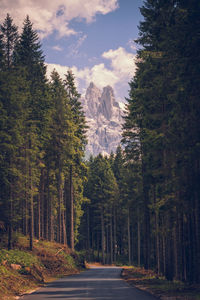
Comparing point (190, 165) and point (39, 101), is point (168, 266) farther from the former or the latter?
point (39, 101)

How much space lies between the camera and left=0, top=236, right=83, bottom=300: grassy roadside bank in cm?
1739

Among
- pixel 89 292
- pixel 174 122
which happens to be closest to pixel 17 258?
pixel 89 292

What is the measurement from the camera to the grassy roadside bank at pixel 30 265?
57.1 feet

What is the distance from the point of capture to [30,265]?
23.2m

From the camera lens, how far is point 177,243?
19375 mm

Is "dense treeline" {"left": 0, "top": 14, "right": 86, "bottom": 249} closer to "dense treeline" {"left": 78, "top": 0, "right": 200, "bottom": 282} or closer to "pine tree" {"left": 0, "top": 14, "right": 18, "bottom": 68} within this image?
"pine tree" {"left": 0, "top": 14, "right": 18, "bottom": 68}

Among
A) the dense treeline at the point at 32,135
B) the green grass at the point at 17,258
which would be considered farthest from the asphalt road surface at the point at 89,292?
the dense treeline at the point at 32,135

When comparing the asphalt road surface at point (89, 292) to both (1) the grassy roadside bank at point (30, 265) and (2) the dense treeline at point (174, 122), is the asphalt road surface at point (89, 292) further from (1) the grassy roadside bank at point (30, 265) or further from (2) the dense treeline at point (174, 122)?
(2) the dense treeline at point (174, 122)

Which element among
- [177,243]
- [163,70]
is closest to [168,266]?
[177,243]

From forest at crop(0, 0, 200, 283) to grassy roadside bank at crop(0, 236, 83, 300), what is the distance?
54.2 inches

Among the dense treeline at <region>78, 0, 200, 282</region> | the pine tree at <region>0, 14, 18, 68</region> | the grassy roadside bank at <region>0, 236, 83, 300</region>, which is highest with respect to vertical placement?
the pine tree at <region>0, 14, 18, 68</region>

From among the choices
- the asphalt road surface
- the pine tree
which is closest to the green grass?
the asphalt road surface

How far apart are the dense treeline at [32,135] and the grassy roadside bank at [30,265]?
144 cm

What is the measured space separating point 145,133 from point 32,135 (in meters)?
10.5
